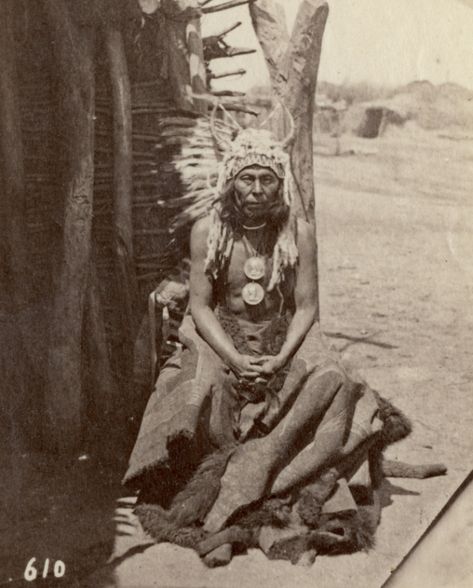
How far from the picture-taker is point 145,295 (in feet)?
14.2

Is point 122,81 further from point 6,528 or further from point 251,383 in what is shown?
point 6,528

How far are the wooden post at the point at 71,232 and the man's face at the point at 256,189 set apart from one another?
67cm

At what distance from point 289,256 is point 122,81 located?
1059 millimetres

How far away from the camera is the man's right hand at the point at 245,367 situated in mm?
3949

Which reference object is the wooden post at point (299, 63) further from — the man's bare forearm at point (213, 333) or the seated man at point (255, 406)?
the man's bare forearm at point (213, 333)

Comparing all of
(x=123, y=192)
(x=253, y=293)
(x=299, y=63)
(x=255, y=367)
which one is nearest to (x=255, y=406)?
(x=255, y=367)

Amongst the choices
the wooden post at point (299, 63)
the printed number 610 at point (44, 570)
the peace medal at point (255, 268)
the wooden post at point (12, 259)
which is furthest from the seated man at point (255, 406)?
the wooden post at point (12, 259)

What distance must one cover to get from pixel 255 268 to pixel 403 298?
0.79 metres

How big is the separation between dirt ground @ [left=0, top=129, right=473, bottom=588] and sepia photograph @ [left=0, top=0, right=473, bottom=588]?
0.01 m

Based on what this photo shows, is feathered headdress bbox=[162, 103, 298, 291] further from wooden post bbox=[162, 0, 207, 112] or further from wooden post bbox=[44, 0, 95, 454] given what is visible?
wooden post bbox=[44, 0, 95, 454]

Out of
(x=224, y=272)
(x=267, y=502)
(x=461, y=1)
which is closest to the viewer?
(x=267, y=502)

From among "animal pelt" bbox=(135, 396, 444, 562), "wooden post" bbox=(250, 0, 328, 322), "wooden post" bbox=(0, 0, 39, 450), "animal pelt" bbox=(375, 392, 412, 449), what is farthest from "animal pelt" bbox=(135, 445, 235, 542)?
"wooden post" bbox=(250, 0, 328, 322)

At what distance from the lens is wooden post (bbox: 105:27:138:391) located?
4168 millimetres

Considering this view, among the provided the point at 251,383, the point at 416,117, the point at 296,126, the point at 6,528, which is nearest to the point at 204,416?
the point at 251,383
